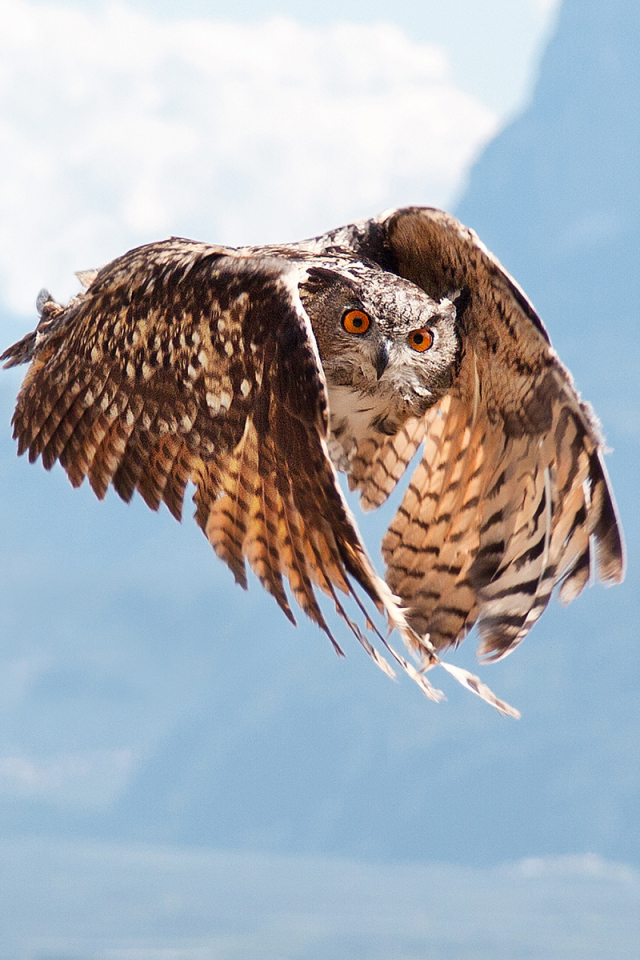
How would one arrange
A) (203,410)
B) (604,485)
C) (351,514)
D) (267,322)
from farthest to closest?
(604,485)
(203,410)
(267,322)
(351,514)

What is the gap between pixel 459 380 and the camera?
1.94 metres

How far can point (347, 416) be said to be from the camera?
189 centimetres

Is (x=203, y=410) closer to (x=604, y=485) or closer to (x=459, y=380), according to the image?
(x=459, y=380)

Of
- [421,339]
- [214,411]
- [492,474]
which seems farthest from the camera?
[492,474]

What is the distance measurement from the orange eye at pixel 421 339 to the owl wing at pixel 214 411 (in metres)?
0.30

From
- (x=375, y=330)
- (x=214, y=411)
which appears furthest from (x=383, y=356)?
(x=214, y=411)

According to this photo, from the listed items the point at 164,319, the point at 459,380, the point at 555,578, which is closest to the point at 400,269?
the point at 459,380

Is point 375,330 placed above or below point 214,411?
above

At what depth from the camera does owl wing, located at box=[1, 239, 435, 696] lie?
57.9 inches

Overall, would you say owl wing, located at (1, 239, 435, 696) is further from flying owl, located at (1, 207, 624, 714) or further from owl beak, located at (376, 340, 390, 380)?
owl beak, located at (376, 340, 390, 380)

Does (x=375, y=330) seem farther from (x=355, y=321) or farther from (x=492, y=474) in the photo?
(x=492, y=474)

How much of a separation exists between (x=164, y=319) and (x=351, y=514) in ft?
1.61

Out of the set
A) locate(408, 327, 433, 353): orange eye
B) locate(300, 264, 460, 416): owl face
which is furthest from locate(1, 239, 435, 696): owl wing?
locate(408, 327, 433, 353): orange eye

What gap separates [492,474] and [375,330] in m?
0.38
